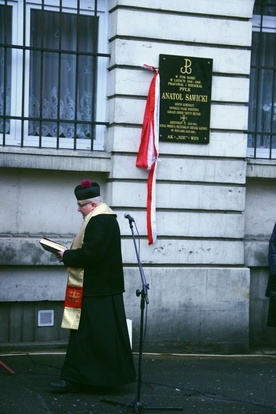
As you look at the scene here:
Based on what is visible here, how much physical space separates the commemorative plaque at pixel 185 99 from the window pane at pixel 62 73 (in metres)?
0.89

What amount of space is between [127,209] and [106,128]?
1048mm

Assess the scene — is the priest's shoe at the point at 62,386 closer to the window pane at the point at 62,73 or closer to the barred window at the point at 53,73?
the barred window at the point at 53,73

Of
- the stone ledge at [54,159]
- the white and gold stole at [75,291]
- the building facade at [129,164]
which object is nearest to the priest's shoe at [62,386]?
the white and gold stole at [75,291]

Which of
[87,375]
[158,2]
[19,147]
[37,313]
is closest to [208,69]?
[158,2]

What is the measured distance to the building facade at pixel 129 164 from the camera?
966 cm

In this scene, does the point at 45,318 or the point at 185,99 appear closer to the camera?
the point at 45,318

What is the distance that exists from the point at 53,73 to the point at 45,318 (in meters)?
2.88

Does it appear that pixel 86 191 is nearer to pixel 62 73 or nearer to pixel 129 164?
pixel 129 164

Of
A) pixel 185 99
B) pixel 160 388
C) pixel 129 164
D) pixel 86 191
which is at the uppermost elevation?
pixel 185 99

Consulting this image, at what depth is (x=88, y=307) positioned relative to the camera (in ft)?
25.2

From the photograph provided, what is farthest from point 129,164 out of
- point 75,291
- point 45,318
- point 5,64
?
point 75,291

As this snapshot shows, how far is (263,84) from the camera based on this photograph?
427 inches

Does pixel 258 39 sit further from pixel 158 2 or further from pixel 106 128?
pixel 106 128

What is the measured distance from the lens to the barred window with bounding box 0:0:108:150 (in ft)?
32.0
